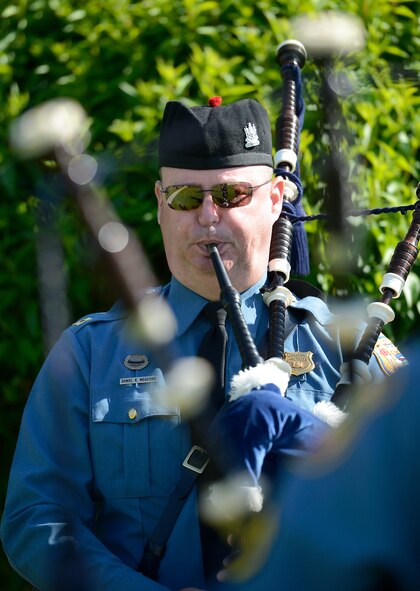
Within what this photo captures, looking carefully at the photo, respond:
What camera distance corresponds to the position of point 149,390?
2438 mm

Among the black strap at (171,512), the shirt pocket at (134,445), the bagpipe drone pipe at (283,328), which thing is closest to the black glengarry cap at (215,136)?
the bagpipe drone pipe at (283,328)

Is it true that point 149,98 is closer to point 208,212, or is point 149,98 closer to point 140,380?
point 208,212

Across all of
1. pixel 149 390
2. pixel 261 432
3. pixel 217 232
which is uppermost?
pixel 261 432

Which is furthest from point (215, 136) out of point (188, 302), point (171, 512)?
point (171, 512)

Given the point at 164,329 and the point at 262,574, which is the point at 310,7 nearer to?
the point at 164,329

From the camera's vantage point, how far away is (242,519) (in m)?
1.66

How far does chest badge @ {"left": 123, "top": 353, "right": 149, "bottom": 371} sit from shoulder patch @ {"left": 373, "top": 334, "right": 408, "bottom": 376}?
22.3 inches

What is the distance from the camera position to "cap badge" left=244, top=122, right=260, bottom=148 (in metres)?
2.58

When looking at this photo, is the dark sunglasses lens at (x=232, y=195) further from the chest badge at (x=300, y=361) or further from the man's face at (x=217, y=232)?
the chest badge at (x=300, y=361)

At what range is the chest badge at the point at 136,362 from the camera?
2484mm

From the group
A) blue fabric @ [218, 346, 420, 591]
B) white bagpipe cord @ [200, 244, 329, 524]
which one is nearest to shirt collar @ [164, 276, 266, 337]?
white bagpipe cord @ [200, 244, 329, 524]

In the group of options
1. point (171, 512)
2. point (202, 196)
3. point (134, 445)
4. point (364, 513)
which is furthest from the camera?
point (202, 196)

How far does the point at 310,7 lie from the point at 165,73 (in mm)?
630

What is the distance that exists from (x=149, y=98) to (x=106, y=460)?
1646 mm
